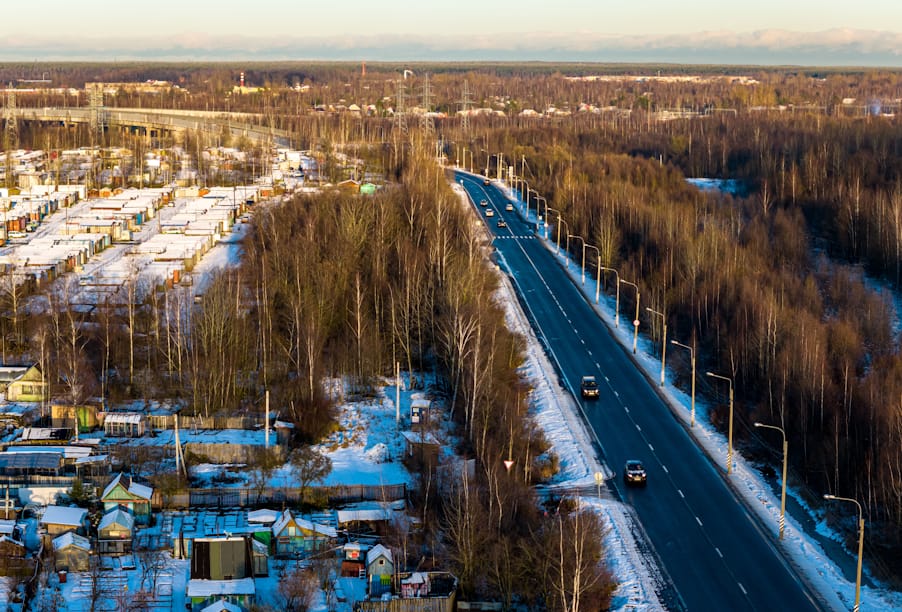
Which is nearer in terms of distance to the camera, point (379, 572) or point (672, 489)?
point (379, 572)

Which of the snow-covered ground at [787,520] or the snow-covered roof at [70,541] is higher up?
the snow-covered roof at [70,541]

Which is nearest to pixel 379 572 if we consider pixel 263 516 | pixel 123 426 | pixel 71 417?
pixel 263 516

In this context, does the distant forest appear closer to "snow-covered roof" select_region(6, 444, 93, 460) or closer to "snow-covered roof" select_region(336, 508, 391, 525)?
"snow-covered roof" select_region(336, 508, 391, 525)

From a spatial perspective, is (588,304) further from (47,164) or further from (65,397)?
(47,164)

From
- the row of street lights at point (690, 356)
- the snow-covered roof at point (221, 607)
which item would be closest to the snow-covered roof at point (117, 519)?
the snow-covered roof at point (221, 607)

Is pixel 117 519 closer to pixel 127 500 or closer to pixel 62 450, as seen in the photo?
pixel 127 500

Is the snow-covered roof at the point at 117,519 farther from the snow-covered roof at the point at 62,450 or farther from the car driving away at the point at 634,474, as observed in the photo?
the car driving away at the point at 634,474

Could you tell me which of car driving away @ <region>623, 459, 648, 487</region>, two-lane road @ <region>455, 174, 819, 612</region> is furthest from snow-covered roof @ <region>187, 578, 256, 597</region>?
car driving away @ <region>623, 459, 648, 487</region>
